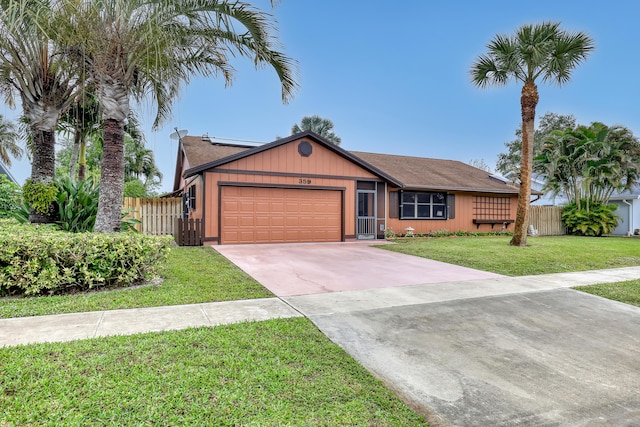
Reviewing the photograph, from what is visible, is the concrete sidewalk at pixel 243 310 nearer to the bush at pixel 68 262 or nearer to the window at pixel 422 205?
the bush at pixel 68 262

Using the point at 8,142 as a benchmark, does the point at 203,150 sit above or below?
below

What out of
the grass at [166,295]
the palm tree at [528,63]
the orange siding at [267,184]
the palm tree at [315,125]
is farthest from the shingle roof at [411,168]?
the palm tree at [315,125]

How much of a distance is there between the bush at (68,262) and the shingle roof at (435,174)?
12.7 metres

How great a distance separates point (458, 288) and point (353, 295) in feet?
6.46

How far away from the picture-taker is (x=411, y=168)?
64.5ft

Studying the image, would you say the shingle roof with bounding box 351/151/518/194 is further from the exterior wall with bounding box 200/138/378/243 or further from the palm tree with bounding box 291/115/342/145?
the palm tree with bounding box 291/115/342/145

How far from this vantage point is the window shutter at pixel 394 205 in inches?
655

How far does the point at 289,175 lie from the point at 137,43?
781 cm

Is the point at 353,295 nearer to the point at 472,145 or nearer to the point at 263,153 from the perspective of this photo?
the point at 263,153

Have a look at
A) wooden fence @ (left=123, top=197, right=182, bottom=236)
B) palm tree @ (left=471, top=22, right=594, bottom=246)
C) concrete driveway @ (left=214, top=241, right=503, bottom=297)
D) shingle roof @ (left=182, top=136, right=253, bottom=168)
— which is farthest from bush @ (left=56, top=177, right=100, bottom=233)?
palm tree @ (left=471, top=22, right=594, bottom=246)

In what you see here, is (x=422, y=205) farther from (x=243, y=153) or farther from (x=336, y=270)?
(x=336, y=270)

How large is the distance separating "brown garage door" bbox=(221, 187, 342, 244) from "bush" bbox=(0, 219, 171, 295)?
6.96 metres

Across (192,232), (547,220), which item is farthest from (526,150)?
(192,232)

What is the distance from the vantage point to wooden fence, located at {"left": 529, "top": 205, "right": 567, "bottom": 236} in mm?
20095
